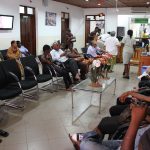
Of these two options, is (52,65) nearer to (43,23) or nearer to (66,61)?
(66,61)

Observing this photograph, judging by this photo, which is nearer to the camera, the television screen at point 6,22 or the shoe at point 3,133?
the shoe at point 3,133

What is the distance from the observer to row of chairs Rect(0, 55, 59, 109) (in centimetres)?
367

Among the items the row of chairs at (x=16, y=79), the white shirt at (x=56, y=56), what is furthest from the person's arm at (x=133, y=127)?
the white shirt at (x=56, y=56)

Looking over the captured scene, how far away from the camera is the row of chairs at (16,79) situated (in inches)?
145

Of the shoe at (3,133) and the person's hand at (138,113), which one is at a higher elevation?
the person's hand at (138,113)

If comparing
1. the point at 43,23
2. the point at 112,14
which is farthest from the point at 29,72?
the point at 112,14

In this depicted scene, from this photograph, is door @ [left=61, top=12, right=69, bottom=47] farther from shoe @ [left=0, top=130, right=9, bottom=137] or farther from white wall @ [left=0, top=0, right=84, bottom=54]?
shoe @ [left=0, top=130, right=9, bottom=137]

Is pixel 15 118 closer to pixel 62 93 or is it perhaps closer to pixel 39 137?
pixel 39 137

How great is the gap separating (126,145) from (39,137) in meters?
1.86

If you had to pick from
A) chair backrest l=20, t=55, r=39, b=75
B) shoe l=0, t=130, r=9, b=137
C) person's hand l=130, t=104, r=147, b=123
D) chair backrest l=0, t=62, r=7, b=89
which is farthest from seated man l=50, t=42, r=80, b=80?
person's hand l=130, t=104, r=147, b=123

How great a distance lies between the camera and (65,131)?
10.5 ft

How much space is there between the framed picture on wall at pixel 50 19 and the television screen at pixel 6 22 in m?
2.34

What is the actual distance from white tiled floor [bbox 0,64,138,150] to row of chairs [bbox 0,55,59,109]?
0.36m

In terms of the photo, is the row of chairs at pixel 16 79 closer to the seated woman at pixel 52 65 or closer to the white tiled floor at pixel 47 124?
the seated woman at pixel 52 65
